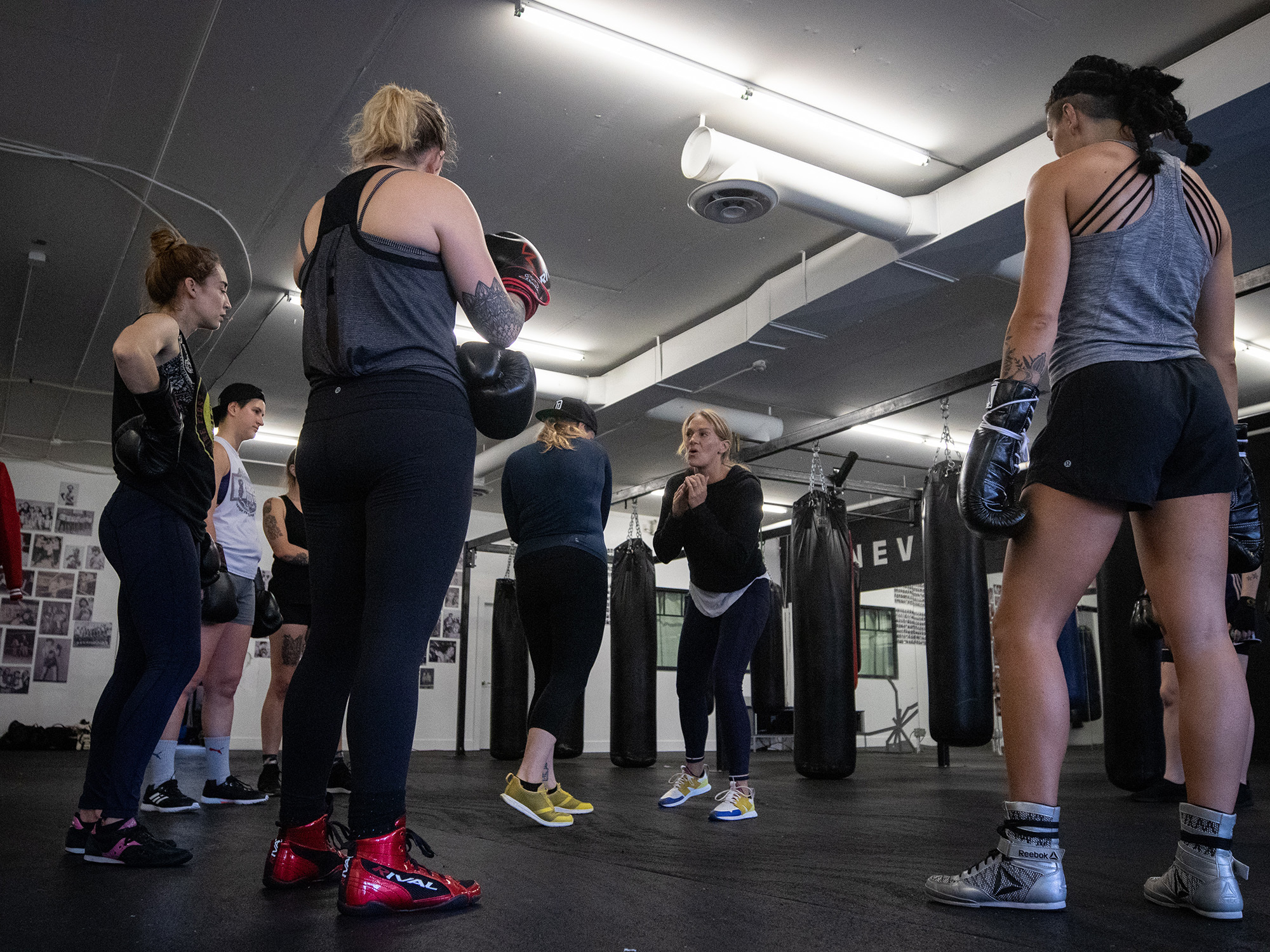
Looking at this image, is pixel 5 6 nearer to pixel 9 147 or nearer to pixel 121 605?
pixel 9 147

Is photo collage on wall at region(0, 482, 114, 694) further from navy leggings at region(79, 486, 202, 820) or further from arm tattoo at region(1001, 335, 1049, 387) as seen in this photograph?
arm tattoo at region(1001, 335, 1049, 387)

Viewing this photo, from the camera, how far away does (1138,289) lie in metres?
1.60

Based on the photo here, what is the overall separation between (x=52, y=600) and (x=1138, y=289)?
36.7ft

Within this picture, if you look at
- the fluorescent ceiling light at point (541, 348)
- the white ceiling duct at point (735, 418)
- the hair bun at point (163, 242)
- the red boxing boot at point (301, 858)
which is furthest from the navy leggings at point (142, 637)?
the white ceiling duct at point (735, 418)

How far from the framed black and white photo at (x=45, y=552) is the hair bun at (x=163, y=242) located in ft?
30.8

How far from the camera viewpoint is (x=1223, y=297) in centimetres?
171

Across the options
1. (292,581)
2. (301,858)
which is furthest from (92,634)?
(301,858)

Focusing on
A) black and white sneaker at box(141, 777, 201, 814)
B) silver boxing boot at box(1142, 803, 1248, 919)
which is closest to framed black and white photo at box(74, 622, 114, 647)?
black and white sneaker at box(141, 777, 201, 814)

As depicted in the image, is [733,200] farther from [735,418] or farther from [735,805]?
[735,418]

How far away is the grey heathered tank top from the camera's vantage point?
1.58m

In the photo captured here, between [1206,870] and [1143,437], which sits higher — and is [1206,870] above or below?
below

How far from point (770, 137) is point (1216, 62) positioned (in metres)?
1.93

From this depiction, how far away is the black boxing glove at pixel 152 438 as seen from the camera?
203 cm

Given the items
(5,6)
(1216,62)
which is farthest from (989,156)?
(5,6)
